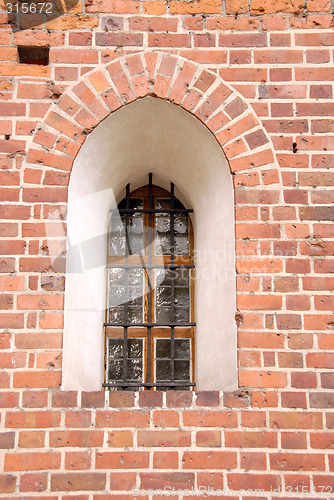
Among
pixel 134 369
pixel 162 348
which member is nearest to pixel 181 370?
pixel 162 348

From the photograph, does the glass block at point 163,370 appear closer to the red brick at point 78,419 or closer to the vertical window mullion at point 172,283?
the vertical window mullion at point 172,283

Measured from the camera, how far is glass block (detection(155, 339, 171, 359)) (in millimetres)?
3223

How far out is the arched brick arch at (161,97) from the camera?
107 inches

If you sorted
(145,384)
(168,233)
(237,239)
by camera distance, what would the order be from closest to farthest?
(237,239) → (145,384) → (168,233)

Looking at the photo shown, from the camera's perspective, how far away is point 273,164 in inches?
107

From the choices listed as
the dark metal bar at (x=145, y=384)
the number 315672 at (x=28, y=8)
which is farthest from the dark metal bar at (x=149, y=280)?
the number 315672 at (x=28, y=8)

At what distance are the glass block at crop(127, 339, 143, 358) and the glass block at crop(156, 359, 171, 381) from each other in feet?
0.40

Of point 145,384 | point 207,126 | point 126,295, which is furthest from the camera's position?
point 126,295

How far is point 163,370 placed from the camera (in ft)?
10.5

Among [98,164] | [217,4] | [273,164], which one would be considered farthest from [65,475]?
[217,4]

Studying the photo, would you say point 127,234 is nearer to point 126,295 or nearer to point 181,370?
point 126,295

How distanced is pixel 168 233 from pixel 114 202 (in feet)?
1.31

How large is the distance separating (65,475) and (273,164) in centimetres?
180

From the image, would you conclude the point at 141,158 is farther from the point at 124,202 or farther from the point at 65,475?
the point at 65,475
